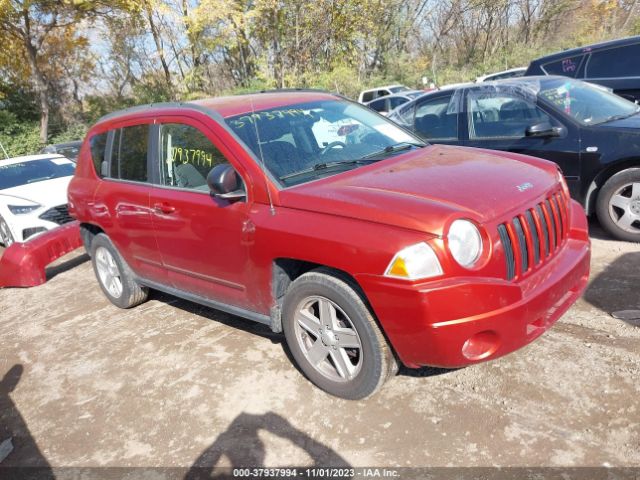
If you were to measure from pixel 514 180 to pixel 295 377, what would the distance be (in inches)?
74.6

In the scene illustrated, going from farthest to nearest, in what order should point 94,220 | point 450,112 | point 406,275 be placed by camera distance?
1. point 450,112
2. point 94,220
3. point 406,275

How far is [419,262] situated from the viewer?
2.54m

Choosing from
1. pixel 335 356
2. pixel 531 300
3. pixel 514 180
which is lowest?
pixel 335 356

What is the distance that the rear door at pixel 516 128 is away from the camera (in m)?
5.14

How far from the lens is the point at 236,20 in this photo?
886 inches

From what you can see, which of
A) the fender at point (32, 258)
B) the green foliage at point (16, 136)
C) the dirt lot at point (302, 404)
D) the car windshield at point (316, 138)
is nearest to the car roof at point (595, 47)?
the dirt lot at point (302, 404)

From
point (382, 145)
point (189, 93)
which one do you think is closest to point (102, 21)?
point (189, 93)

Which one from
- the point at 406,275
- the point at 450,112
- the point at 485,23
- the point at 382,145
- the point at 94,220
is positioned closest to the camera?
the point at 406,275

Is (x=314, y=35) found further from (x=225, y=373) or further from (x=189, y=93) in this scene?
(x=225, y=373)

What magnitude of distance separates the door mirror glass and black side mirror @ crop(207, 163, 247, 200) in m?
3.23

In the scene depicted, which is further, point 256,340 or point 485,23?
point 485,23

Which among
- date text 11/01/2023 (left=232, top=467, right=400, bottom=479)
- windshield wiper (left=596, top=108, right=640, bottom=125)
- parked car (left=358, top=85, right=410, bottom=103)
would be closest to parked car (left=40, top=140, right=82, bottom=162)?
parked car (left=358, top=85, right=410, bottom=103)

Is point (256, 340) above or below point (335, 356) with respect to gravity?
below

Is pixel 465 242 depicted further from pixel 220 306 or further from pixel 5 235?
pixel 5 235
